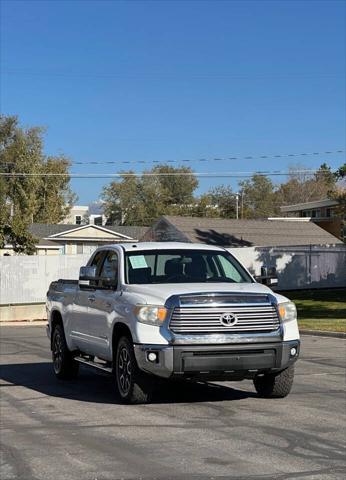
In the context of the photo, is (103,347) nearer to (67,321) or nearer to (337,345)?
(67,321)

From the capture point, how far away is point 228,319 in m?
7.91

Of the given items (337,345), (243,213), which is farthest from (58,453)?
(243,213)

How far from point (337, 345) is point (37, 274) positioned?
1818 cm

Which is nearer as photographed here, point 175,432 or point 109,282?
point 175,432

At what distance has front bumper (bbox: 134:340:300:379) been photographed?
7.80 m

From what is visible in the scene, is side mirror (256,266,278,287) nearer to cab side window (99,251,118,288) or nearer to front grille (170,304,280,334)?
front grille (170,304,280,334)

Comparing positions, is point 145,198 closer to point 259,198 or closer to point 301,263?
point 259,198

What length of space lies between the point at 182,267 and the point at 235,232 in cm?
3568

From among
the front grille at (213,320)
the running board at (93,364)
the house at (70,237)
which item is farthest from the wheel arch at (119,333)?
the house at (70,237)

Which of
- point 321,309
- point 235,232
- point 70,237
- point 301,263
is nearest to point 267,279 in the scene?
point 321,309

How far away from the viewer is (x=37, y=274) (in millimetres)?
31547

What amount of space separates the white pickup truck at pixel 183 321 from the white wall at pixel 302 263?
88.8 ft

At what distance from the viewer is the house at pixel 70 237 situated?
5231 cm

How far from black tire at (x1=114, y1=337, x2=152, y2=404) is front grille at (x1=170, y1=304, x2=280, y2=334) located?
2.47 feet
